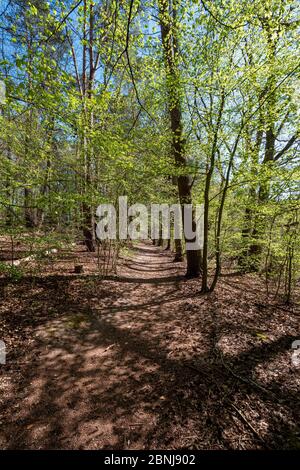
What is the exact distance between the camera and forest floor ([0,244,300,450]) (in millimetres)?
2344

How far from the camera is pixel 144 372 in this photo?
328cm

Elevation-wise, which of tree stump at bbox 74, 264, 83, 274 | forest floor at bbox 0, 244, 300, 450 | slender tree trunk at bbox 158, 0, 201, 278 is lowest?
forest floor at bbox 0, 244, 300, 450

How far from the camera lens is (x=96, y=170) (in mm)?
6926

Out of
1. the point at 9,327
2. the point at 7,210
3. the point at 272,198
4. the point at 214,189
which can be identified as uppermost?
the point at 214,189

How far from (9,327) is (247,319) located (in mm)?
4751

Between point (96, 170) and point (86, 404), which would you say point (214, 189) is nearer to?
point (96, 170)

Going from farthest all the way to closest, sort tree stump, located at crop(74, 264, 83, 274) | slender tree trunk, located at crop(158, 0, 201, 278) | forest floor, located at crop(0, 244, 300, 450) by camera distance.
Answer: tree stump, located at crop(74, 264, 83, 274)
slender tree trunk, located at crop(158, 0, 201, 278)
forest floor, located at crop(0, 244, 300, 450)

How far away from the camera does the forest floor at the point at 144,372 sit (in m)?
2.34

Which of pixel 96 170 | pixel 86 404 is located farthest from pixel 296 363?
pixel 96 170

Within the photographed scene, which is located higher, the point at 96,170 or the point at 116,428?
the point at 96,170

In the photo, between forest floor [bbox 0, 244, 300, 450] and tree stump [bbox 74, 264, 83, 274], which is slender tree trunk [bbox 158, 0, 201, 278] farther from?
tree stump [bbox 74, 264, 83, 274]

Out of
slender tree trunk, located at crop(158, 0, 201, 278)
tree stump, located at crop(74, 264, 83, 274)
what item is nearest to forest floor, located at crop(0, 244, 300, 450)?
tree stump, located at crop(74, 264, 83, 274)

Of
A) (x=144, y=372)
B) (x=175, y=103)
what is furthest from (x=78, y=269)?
(x=175, y=103)
